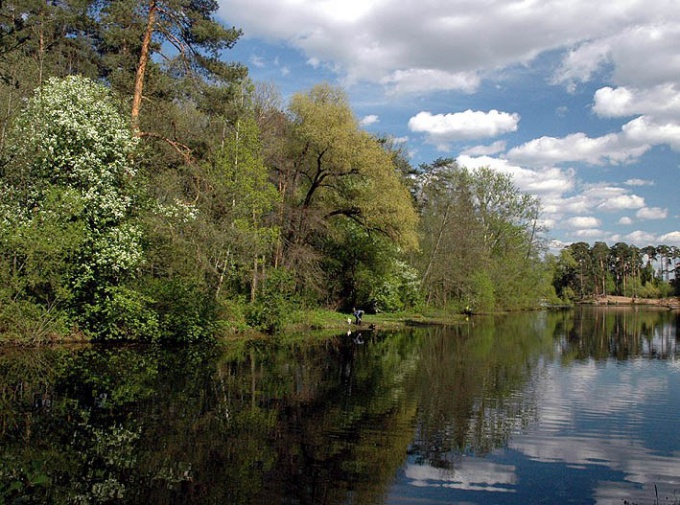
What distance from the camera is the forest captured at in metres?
19.1

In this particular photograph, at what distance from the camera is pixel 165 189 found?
77.9 ft

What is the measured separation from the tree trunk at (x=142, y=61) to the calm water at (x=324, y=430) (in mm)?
9218

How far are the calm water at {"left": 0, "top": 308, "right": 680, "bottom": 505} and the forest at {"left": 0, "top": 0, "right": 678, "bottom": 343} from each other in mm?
2728

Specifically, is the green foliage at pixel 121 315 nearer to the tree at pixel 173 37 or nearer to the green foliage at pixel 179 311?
the green foliage at pixel 179 311

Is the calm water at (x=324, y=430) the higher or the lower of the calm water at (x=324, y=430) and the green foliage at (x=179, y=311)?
the lower

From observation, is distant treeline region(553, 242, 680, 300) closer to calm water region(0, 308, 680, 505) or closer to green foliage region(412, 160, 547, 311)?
green foliage region(412, 160, 547, 311)

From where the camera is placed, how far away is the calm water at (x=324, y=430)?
7.65 meters

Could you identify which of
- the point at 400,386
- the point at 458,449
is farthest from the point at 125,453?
the point at 400,386

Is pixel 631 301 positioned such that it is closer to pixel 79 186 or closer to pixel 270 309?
pixel 270 309

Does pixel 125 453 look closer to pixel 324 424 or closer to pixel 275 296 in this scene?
pixel 324 424

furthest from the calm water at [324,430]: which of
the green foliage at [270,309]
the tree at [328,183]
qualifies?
the tree at [328,183]

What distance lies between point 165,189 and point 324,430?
16215 millimetres

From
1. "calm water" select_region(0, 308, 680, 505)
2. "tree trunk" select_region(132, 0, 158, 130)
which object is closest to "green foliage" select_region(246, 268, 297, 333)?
"calm water" select_region(0, 308, 680, 505)

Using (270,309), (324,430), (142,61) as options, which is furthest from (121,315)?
(324,430)
